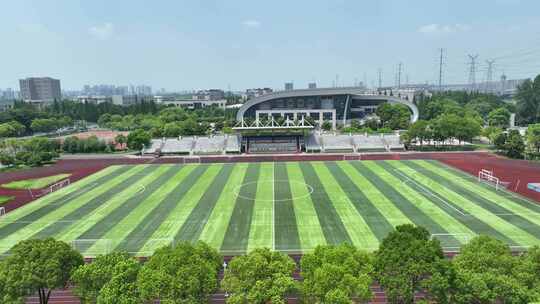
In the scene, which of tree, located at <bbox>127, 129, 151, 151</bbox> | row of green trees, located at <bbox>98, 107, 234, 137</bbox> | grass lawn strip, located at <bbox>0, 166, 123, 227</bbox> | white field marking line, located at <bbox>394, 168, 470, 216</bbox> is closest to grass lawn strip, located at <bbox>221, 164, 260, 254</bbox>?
grass lawn strip, located at <bbox>0, 166, 123, 227</bbox>

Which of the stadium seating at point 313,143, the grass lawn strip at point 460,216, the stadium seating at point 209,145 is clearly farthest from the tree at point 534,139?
the stadium seating at point 209,145

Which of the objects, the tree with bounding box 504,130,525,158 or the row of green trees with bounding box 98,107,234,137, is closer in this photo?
the tree with bounding box 504,130,525,158

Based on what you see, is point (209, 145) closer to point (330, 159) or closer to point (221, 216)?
point (330, 159)

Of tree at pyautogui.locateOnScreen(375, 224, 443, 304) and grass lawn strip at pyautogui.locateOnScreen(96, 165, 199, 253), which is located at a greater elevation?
tree at pyautogui.locateOnScreen(375, 224, 443, 304)

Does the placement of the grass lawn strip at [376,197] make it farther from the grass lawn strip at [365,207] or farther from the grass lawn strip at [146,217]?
the grass lawn strip at [146,217]

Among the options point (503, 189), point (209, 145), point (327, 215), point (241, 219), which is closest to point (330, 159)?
point (503, 189)

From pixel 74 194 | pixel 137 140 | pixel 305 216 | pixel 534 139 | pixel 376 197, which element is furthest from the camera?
pixel 137 140

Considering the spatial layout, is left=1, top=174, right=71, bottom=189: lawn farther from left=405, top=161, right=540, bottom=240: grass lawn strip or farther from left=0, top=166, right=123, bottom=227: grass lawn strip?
left=405, top=161, right=540, bottom=240: grass lawn strip
